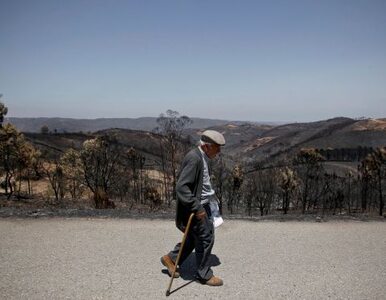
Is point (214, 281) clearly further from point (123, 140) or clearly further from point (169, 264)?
point (123, 140)

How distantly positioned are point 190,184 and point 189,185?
3 centimetres

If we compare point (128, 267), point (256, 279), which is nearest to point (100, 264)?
point (128, 267)

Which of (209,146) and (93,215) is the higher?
(209,146)

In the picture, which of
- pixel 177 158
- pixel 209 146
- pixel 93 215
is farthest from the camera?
pixel 177 158

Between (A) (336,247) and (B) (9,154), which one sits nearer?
(A) (336,247)

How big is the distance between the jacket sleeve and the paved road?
3.79 ft

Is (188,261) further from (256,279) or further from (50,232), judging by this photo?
(50,232)

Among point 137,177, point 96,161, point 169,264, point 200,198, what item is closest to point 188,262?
point 169,264

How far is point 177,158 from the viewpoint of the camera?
171 feet

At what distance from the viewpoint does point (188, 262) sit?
20.5ft

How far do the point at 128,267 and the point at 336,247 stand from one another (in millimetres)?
3807

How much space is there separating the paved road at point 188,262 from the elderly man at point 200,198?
354mm

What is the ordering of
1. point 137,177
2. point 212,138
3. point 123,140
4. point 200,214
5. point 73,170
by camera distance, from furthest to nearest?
point 123,140 < point 137,177 < point 73,170 < point 212,138 < point 200,214

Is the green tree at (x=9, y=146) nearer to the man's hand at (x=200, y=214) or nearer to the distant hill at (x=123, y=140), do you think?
the man's hand at (x=200, y=214)
